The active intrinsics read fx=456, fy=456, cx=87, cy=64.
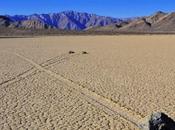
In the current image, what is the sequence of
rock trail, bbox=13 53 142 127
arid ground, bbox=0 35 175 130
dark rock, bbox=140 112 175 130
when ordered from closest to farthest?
dark rock, bbox=140 112 175 130
arid ground, bbox=0 35 175 130
rock trail, bbox=13 53 142 127

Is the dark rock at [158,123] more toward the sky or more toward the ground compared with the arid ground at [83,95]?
more toward the sky

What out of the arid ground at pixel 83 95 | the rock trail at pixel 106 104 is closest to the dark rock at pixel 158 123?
the arid ground at pixel 83 95

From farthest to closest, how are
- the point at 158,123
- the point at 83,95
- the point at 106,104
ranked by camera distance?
the point at 83,95 → the point at 106,104 → the point at 158,123

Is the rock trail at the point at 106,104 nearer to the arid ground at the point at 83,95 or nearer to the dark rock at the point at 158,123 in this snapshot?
the arid ground at the point at 83,95

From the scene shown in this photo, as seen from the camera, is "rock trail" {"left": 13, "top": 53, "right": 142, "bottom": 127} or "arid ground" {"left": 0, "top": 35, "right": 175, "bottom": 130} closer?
"arid ground" {"left": 0, "top": 35, "right": 175, "bottom": 130}

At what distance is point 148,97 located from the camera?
32.1ft

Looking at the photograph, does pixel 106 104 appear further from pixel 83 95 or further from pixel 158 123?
pixel 158 123

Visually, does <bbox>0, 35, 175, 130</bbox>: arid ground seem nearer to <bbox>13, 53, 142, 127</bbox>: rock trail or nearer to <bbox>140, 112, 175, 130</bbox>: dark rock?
<bbox>13, 53, 142, 127</bbox>: rock trail

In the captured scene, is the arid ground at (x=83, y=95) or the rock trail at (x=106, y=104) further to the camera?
the rock trail at (x=106, y=104)

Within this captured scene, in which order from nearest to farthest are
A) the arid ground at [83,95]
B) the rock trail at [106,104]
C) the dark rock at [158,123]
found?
the dark rock at [158,123] → the arid ground at [83,95] → the rock trail at [106,104]

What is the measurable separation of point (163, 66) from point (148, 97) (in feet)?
20.5

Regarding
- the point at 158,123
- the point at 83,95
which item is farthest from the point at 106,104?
the point at 158,123

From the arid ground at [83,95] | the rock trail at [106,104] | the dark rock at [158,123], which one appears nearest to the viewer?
the dark rock at [158,123]

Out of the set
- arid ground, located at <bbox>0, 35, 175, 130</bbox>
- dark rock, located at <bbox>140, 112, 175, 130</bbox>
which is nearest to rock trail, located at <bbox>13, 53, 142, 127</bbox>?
arid ground, located at <bbox>0, 35, 175, 130</bbox>
